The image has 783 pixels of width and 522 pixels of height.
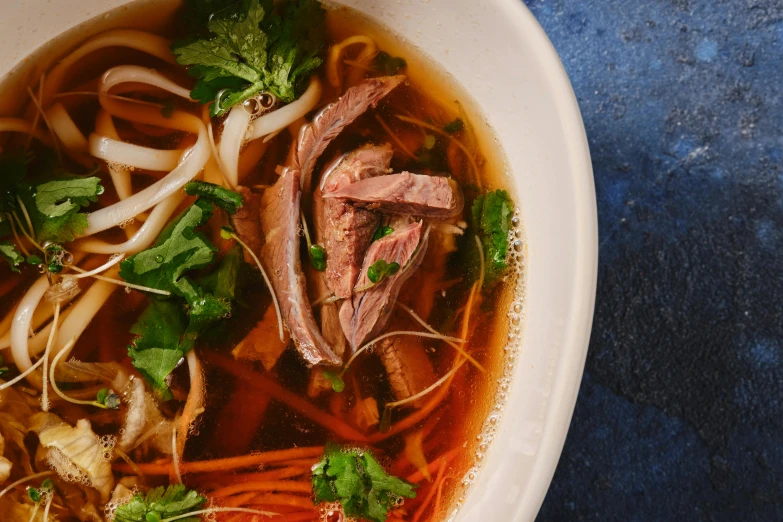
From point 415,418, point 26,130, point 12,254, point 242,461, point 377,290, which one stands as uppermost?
point 26,130

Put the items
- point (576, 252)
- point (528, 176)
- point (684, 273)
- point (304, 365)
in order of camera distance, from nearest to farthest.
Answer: point (576, 252)
point (528, 176)
point (304, 365)
point (684, 273)

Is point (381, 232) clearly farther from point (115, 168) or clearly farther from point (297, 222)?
point (115, 168)

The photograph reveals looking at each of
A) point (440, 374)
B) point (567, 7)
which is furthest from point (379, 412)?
point (567, 7)

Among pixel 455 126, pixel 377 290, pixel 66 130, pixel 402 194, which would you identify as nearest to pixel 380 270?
pixel 377 290

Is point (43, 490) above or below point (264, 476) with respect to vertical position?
above

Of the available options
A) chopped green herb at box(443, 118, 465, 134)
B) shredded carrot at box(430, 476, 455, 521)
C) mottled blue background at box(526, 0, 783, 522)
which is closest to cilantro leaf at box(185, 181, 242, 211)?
chopped green herb at box(443, 118, 465, 134)

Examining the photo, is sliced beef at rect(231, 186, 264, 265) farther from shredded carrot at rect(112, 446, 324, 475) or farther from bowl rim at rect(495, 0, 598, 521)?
bowl rim at rect(495, 0, 598, 521)

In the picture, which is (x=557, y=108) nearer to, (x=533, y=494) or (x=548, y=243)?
(x=548, y=243)

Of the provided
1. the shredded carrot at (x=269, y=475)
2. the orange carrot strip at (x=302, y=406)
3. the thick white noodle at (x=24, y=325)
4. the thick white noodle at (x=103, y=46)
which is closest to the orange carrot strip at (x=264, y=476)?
the shredded carrot at (x=269, y=475)
